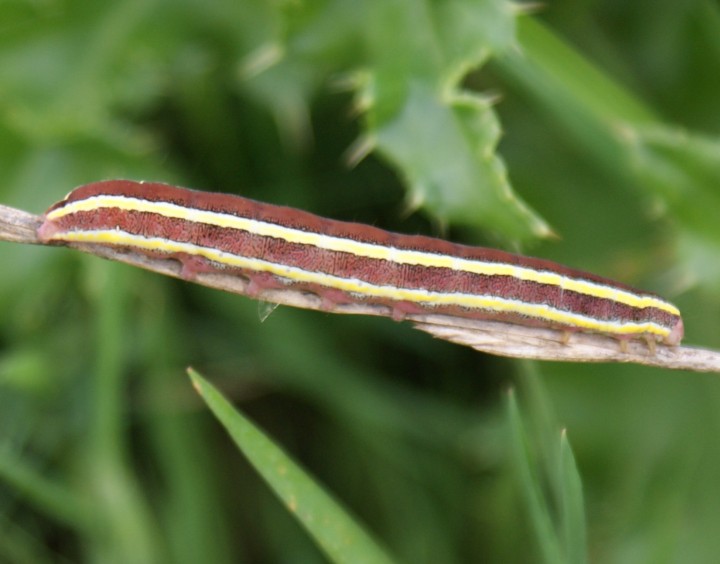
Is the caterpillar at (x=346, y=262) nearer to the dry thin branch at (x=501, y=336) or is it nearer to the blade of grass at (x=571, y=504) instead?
the dry thin branch at (x=501, y=336)

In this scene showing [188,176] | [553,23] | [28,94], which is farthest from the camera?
[188,176]

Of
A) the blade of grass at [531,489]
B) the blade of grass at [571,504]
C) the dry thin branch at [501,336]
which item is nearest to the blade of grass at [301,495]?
the dry thin branch at [501,336]

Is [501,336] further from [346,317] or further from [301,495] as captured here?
[346,317]

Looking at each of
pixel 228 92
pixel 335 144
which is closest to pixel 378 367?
pixel 335 144

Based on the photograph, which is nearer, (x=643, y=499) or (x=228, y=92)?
(x=643, y=499)

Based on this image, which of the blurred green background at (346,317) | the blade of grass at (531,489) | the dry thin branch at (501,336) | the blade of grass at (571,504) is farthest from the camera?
the blurred green background at (346,317)

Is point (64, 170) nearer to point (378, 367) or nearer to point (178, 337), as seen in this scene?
point (178, 337)
